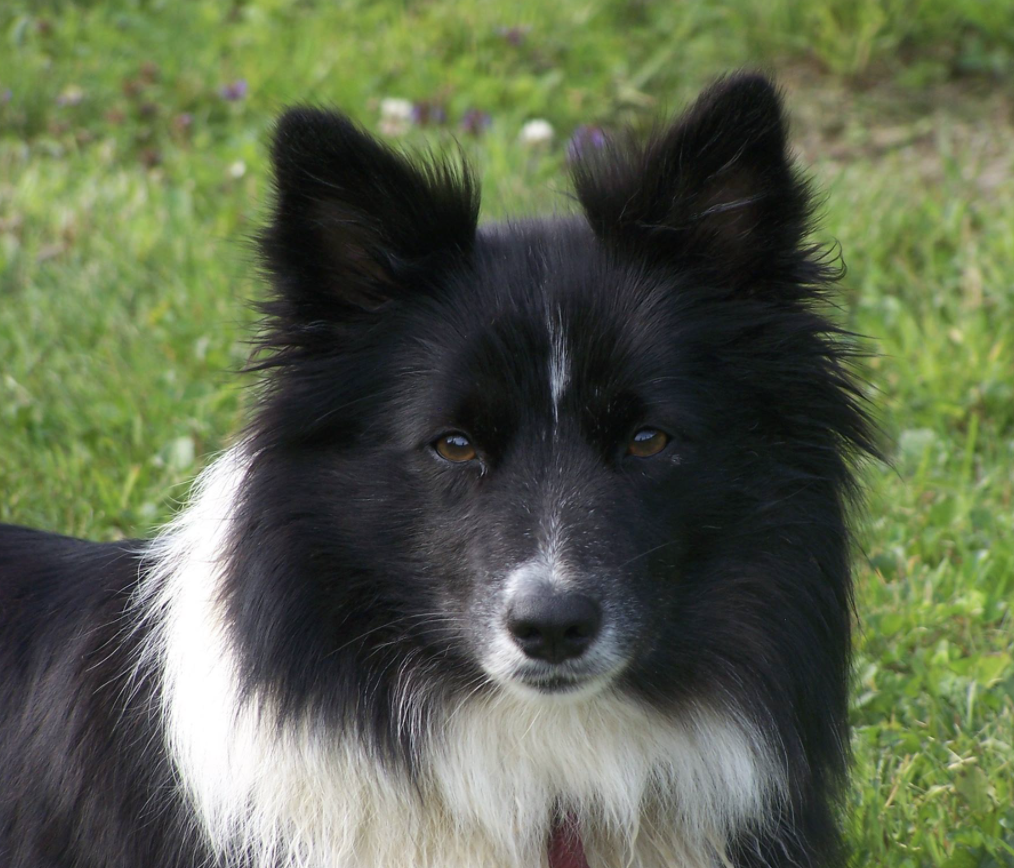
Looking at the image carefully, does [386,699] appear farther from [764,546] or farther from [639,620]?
[764,546]

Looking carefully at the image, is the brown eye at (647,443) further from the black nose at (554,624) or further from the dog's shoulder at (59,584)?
the dog's shoulder at (59,584)

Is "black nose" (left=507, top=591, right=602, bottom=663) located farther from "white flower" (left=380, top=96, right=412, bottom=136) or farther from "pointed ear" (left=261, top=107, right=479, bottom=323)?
"white flower" (left=380, top=96, right=412, bottom=136)

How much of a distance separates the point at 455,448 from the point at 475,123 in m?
5.09

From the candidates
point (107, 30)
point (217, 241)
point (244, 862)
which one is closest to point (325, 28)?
point (107, 30)

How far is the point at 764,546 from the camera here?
285 cm

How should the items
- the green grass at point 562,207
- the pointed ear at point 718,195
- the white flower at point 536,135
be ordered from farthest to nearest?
the white flower at point 536,135 → the green grass at point 562,207 → the pointed ear at point 718,195

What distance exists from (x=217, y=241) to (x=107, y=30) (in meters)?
3.08

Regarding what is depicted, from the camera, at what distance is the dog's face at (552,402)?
2.70 m

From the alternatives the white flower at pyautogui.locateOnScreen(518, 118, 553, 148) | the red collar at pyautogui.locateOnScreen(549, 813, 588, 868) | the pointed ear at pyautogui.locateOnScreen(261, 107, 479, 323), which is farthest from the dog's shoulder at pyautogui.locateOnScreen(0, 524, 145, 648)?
the white flower at pyautogui.locateOnScreen(518, 118, 553, 148)

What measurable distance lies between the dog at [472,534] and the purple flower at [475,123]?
466cm

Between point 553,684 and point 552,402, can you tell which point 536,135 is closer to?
point 552,402

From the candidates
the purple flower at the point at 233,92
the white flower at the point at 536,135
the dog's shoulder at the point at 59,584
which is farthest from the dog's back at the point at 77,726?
the purple flower at the point at 233,92

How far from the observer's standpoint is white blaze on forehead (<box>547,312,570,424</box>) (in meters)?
2.67

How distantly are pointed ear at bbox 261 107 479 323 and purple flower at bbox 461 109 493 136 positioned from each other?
15.3ft
